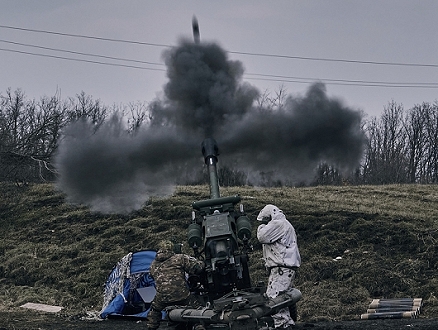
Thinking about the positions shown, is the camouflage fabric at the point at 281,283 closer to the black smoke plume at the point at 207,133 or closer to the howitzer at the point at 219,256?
the howitzer at the point at 219,256

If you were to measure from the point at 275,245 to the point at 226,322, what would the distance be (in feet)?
7.53

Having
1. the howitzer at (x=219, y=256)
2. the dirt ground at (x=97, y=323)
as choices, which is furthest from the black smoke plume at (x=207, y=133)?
the dirt ground at (x=97, y=323)

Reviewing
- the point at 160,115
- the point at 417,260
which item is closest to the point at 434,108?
the point at 417,260

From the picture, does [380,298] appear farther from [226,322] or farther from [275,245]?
[226,322]

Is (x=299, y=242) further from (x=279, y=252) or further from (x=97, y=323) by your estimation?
(x=279, y=252)

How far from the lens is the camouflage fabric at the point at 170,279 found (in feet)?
40.5

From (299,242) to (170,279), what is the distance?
9601mm

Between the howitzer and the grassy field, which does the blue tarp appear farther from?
the howitzer

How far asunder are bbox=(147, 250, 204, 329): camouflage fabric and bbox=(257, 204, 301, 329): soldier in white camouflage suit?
1158 mm

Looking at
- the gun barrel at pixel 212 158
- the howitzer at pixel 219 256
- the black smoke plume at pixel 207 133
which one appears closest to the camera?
the howitzer at pixel 219 256

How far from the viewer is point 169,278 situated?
40.5 feet

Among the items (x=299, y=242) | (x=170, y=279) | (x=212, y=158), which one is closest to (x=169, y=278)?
(x=170, y=279)

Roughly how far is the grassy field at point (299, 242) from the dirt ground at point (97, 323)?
1335 millimetres

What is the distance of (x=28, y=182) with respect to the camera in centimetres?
3216
